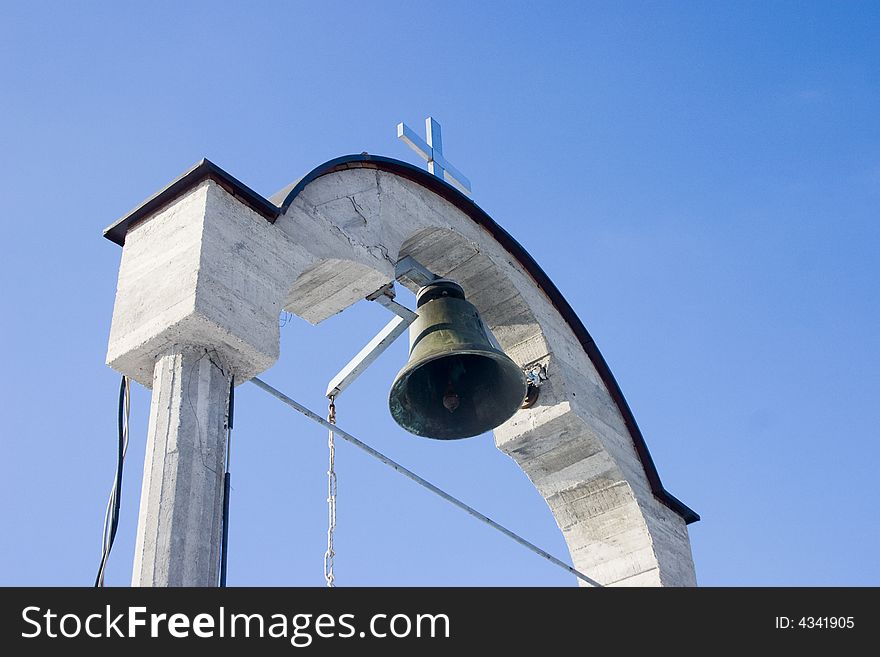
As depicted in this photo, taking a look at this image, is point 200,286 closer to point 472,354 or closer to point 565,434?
point 472,354

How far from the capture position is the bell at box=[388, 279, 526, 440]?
725 cm

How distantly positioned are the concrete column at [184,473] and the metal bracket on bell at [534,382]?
2.54 metres

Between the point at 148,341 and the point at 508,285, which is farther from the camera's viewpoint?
the point at 508,285

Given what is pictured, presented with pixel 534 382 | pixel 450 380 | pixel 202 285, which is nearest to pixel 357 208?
pixel 450 380

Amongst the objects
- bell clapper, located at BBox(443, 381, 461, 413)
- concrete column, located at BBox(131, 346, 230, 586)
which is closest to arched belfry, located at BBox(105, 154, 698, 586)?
concrete column, located at BBox(131, 346, 230, 586)

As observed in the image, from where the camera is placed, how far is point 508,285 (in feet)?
26.3

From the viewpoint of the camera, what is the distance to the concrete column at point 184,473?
522cm

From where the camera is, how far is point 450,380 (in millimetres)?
7480

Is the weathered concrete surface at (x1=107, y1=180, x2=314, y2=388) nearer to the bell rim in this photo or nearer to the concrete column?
the concrete column

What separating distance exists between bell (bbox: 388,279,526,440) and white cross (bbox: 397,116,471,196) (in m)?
0.87

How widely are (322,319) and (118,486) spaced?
1.59 metres
